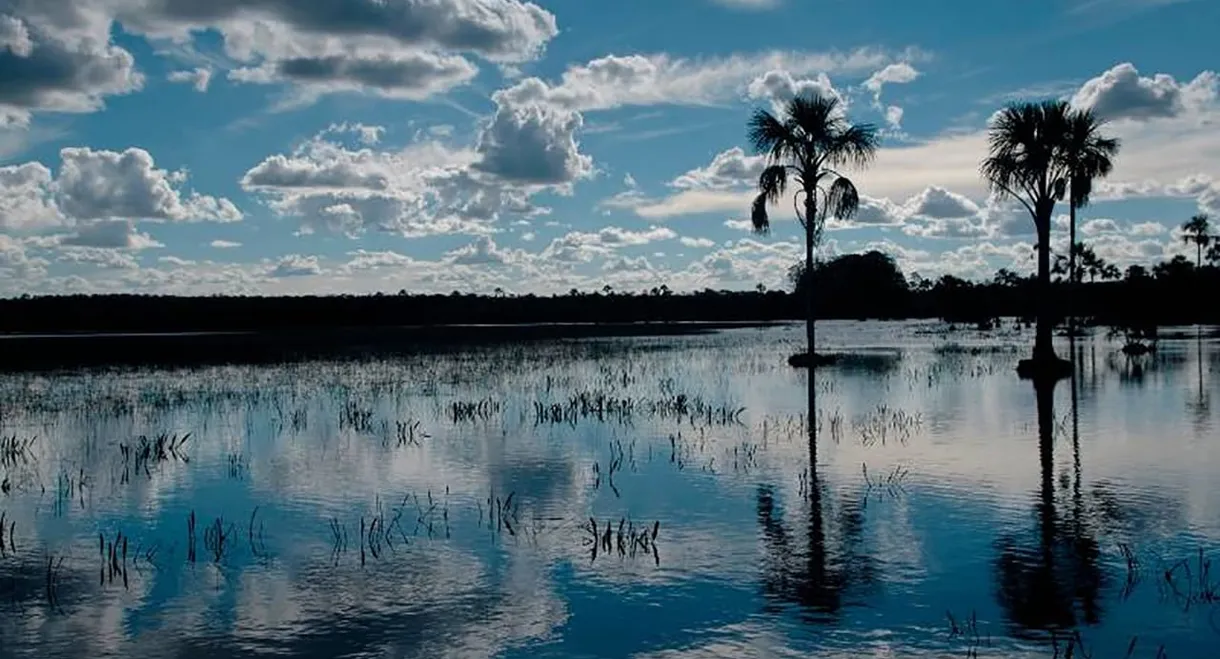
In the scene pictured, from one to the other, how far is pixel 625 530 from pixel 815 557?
95.1 inches

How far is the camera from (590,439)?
21156mm

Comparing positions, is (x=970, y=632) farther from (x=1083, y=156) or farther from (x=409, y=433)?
(x=1083, y=156)

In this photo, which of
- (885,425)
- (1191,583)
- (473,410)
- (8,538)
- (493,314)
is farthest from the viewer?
(493,314)

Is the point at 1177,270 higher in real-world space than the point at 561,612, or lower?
higher

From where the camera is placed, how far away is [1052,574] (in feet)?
33.3

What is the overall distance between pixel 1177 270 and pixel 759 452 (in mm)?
67094

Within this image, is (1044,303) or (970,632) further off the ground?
(1044,303)

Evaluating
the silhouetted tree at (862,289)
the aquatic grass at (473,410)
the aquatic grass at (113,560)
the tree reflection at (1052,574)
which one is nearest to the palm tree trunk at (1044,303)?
the aquatic grass at (473,410)

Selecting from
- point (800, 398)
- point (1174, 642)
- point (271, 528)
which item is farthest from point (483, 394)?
point (1174, 642)

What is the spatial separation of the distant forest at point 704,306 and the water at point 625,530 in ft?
169

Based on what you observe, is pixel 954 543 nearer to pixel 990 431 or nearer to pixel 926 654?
pixel 926 654

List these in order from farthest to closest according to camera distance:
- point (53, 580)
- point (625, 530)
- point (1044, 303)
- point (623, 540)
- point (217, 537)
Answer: point (1044, 303) < point (217, 537) < point (625, 530) < point (623, 540) < point (53, 580)

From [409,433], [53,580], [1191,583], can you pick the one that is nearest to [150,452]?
[409,433]

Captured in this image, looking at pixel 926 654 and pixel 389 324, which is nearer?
pixel 926 654
